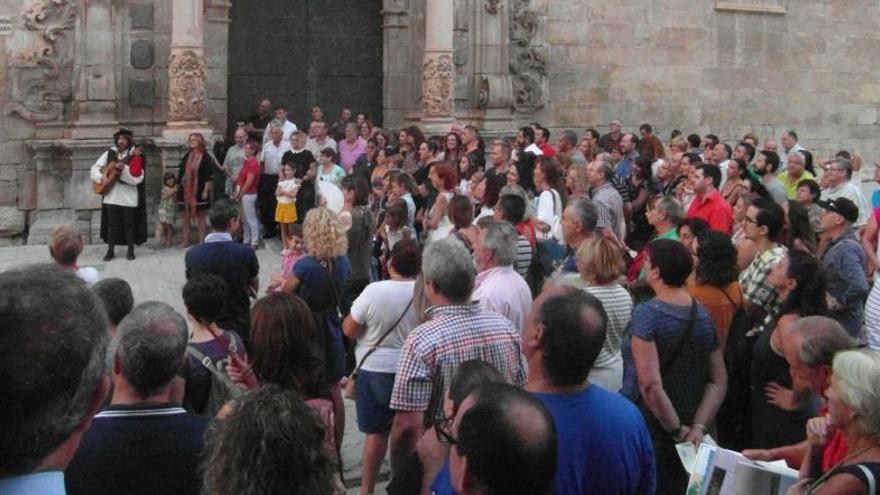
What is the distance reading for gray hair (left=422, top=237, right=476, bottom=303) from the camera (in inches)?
205

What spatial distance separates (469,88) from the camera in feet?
56.5

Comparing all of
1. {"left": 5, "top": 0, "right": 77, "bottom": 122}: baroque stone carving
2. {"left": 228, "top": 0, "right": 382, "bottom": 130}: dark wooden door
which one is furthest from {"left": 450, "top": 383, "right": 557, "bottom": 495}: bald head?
{"left": 228, "top": 0, "right": 382, "bottom": 130}: dark wooden door

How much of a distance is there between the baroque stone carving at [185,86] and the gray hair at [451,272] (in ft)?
31.6

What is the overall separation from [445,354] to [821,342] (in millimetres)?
1530

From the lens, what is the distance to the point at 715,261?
6039 mm

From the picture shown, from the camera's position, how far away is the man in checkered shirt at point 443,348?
16.5 ft

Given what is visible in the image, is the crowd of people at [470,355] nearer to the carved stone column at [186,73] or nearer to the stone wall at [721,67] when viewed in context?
the carved stone column at [186,73]

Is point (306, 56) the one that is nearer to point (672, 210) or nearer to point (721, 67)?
point (721, 67)

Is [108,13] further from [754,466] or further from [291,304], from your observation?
[754,466]

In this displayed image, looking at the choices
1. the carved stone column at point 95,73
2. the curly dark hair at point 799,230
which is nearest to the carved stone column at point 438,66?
the carved stone column at point 95,73

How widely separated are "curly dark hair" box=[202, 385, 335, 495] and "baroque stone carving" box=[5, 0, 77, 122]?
12.1m

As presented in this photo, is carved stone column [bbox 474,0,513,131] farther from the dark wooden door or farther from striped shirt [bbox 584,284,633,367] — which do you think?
striped shirt [bbox 584,284,633,367]

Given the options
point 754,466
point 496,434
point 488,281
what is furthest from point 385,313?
point 496,434

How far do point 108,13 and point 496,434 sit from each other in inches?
501
